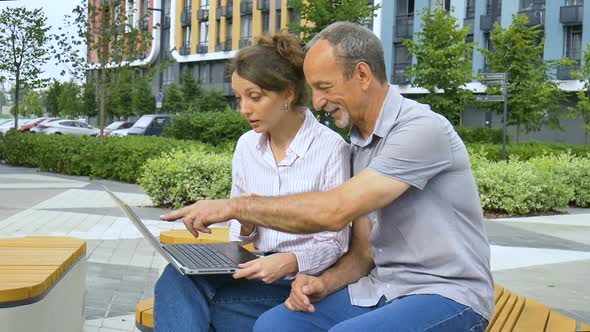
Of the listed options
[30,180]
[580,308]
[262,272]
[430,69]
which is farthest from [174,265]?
[430,69]

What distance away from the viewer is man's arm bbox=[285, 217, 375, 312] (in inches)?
104

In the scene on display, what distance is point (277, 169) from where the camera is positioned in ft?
9.91

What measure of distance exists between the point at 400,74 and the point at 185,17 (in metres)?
24.0

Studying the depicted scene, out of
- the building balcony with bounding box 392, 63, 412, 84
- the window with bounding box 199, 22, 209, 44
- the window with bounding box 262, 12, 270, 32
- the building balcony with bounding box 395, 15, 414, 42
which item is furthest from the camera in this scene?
the window with bounding box 199, 22, 209, 44

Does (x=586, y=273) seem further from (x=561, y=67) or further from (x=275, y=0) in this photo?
(x=275, y=0)

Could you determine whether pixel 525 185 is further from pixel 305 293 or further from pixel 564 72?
pixel 564 72

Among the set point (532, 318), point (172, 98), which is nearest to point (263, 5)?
point (172, 98)

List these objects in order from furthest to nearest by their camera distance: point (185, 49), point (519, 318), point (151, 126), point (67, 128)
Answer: point (185, 49) → point (67, 128) → point (151, 126) → point (519, 318)

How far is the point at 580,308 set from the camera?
5906 millimetres

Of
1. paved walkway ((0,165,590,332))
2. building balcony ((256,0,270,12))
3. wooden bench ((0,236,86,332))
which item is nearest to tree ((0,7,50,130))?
paved walkway ((0,165,590,332))

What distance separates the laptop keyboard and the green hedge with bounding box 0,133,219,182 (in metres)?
11.9

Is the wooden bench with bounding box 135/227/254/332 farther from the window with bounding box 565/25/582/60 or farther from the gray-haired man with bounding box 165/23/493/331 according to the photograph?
the window with bounding box 565/25/582/60

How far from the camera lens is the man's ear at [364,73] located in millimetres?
2523

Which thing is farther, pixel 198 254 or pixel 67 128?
pixel 67 128
